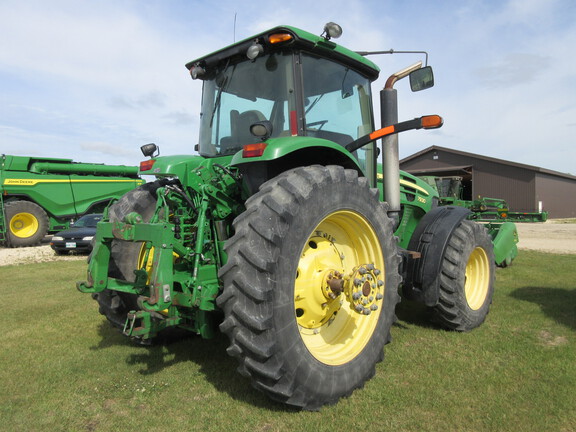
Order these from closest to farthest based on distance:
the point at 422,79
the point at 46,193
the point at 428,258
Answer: the point at 422,79 < the point at 428,258 < the point at 46,193

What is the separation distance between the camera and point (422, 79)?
371 cm

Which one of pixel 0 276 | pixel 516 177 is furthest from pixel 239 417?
pixel 516 177

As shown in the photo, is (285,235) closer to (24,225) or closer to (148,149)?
(148,149)

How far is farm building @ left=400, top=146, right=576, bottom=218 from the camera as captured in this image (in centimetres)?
2434

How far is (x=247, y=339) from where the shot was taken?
235 cm

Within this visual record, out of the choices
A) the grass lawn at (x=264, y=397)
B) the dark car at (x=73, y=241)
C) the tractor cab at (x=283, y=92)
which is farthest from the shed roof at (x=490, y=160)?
the tractor cab at (x=283, y=92)

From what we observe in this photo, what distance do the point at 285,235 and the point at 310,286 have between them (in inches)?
24.3

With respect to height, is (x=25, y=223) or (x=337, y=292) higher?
(x=25, y=223)

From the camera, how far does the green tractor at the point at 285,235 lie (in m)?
2.43

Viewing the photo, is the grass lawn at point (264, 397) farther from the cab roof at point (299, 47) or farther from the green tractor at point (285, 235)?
the cab roof at point (299, 47)

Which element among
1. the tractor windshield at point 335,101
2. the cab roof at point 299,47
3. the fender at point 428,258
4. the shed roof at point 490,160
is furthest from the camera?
the shed roof at point 490,160

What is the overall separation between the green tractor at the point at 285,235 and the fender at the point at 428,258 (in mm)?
13

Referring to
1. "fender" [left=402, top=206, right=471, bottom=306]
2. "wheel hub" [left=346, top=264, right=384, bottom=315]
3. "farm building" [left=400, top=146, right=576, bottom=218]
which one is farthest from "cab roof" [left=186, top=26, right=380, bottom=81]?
"farm building" [left=400, top=146, right=576, bottom=218]

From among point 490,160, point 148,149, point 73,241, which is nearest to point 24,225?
point 73,241
